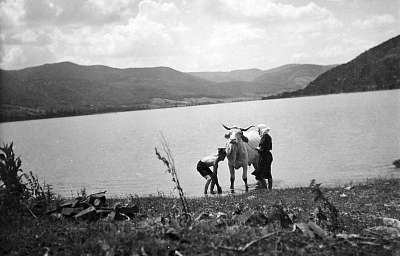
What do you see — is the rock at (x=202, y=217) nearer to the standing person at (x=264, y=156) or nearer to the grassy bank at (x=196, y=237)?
the grassy bank at (x=196, y=237)

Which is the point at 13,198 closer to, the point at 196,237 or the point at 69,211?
the point at 69,211

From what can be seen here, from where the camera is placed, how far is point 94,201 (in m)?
11.5

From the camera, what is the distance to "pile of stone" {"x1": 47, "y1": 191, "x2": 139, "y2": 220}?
10.1 m

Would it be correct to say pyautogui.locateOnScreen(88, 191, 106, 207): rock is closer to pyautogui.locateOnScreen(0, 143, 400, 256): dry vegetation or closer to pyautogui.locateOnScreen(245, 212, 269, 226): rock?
pyautogui.locateOnScreen(0, 143, 400, 256): dry vegetation

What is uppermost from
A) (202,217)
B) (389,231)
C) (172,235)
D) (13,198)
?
Result: (13,198)

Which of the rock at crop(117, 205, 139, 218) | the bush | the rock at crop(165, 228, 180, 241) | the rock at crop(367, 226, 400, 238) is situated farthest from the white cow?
the rock at crop(165, 228, 180, 241)

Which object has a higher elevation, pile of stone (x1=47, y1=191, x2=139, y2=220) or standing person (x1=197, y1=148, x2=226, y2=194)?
pile of stone (x1=47, y1=191, x2=139, y2=220)

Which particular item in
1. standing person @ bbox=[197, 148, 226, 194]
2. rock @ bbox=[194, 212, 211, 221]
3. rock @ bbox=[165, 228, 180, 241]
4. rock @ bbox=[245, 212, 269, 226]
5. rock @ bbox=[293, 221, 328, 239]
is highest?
rock @ bbox=[165, 228, 180, 241]

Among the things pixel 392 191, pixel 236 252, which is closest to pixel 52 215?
pixel 236 252

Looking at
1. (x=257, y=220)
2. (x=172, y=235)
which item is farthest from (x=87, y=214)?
(x=257, y=220)

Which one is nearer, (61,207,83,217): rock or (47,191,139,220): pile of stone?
(47,191,139,220): pile of stone

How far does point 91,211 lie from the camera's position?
10258 mm

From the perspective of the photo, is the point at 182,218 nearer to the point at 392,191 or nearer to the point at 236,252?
the point at 236,252

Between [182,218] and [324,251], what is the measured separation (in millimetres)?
3466
